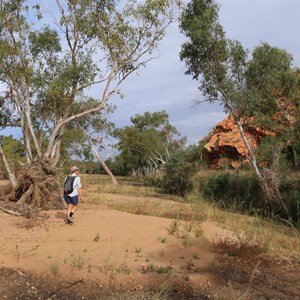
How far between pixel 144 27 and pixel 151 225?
9.34m

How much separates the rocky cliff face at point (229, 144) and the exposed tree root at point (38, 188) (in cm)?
2062

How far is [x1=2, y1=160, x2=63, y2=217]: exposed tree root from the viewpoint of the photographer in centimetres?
1377

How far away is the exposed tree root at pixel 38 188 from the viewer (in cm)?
1377

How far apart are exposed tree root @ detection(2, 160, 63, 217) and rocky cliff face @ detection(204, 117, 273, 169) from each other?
20622 mm

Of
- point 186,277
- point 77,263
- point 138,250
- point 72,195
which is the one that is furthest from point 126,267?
point 72,195

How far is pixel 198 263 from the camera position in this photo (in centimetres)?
809

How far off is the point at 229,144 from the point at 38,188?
23.9m

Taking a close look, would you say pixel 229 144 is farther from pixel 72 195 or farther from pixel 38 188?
pixel 72 195

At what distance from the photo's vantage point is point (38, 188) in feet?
45.6

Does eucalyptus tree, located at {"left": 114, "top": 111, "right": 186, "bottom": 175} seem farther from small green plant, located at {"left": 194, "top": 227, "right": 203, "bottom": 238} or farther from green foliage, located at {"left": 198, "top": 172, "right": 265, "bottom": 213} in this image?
small green plant, located at {"left": 194, "top": 227, "right": 203, "bottom": 238}

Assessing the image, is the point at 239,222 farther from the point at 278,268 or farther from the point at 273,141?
the point at 273,141

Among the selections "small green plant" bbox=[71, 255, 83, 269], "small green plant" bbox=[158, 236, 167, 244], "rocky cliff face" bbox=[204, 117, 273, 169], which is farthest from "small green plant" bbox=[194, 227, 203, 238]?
"rocky cliff face" bbox=[204, 117, 273, 169]

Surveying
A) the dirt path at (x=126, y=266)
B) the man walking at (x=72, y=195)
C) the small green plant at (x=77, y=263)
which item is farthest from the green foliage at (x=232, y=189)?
the small green plant at (x=77, y=263)

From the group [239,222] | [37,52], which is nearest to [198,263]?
[239,222]
